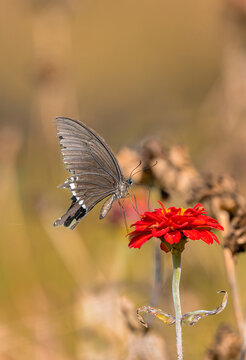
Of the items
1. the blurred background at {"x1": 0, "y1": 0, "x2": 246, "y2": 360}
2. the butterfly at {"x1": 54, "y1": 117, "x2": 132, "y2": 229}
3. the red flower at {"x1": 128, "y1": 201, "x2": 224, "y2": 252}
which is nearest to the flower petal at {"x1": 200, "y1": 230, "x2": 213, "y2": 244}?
the red flower at {"x1": 128, "y1": 201, "x2": 224, "y2": 252}

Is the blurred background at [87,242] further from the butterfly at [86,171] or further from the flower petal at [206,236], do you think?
the flower petal at [206,236]

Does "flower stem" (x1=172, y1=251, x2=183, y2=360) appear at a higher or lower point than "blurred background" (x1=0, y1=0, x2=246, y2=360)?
lower

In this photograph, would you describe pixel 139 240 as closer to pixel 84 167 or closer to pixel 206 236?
pixel 206 236

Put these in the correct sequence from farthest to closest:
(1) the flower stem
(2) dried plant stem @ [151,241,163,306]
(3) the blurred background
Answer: (3) the blurred background → (2) dried plant stem @ [151,241,163,306] → (1) the flower stem

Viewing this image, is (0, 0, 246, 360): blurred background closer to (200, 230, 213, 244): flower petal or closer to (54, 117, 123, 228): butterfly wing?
(54, 117, 123, 228): butterfly wing

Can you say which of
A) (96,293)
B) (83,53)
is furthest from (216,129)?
(83,53)

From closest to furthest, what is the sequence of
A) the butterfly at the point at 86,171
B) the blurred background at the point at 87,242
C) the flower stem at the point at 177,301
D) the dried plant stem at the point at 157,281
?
the flower stem at the point at 177,301 < the butterfly at the point at 86,171 < the dried plant stem at the point at 157,281 < the blurred background at the point at 87,242

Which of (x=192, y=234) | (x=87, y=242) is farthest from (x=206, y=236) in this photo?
(x=87, y=242)

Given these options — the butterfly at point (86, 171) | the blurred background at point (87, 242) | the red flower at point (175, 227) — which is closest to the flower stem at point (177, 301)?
the red flower at point (175, 227)
